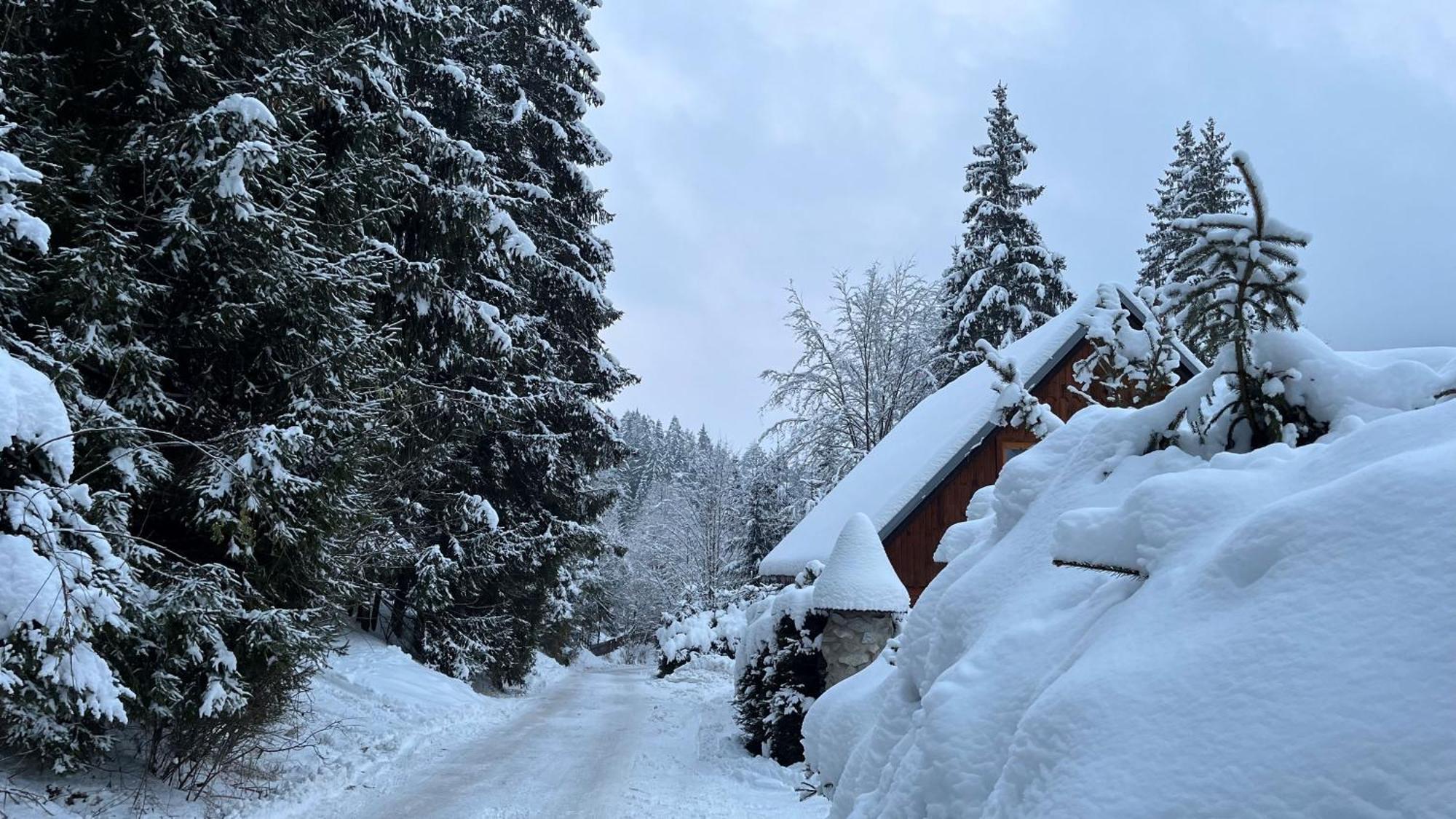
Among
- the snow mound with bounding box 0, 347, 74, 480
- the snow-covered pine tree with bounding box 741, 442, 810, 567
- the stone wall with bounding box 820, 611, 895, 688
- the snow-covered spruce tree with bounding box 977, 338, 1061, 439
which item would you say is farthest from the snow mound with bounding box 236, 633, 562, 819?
the snow-covered pine tree with bounding box 741, 442, 810, 567

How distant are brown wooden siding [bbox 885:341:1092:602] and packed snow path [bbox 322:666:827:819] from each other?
12.6 feet

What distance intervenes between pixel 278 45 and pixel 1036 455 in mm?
8196

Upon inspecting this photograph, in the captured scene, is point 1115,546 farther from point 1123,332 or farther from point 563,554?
point 563,554

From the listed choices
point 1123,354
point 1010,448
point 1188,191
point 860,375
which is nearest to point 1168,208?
point 1188,191

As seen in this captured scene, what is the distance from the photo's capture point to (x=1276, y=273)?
2.44 m

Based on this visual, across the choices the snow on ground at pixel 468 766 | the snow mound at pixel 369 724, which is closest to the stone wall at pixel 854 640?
the snow on ground at pixel 468 766

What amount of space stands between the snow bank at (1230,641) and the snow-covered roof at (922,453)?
8.01 metres

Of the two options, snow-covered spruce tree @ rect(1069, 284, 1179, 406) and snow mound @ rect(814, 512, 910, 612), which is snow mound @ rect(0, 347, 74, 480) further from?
snow mound @ rect(814, 512, 910, 612)

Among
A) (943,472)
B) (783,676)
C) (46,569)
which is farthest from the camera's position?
(943,472)

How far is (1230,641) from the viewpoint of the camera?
4.64ft

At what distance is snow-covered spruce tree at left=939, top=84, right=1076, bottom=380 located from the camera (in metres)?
23.5

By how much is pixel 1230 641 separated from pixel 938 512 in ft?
39.5

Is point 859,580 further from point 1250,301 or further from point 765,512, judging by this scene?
point 765,512

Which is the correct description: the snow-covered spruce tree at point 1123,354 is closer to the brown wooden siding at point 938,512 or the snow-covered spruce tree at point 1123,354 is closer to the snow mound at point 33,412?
the snow mound at point 33,412
